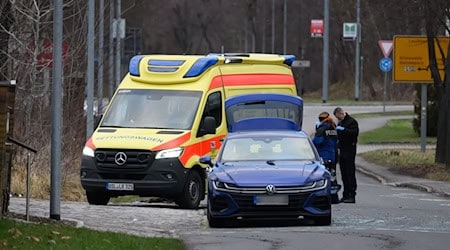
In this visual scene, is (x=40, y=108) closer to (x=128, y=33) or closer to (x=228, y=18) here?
(x=128, y=33)

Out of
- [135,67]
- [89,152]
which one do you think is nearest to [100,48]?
[135,67]

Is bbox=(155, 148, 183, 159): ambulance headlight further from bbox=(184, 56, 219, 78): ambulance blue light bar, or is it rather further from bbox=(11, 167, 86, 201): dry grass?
bbox=(11, 167, 86, 201): dry grass

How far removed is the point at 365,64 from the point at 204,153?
2491 inches

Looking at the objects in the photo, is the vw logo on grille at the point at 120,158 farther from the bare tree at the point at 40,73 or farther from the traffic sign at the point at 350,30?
the traffic sign at the point at 350,30

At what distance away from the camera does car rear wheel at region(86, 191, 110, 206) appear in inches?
779

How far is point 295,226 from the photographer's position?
16.4m

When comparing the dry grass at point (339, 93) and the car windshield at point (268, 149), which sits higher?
the car windshield at point (268, 149)

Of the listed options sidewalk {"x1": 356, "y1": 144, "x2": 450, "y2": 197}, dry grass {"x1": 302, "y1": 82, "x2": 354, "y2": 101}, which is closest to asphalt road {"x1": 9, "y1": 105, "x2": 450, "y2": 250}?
sidewalk {"x1": 356, "y1": 144, "x2": 450, "y2": 197}

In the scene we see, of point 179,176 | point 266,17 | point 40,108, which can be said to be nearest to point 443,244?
point 179,176

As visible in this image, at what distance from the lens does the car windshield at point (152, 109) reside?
20.2 m

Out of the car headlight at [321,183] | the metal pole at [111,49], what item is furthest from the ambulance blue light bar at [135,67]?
the metal pole at [111,49]

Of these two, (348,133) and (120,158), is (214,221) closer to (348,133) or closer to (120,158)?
(120,158)

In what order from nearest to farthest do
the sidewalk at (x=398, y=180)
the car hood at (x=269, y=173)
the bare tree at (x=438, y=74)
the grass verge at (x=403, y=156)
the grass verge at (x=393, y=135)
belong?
the car hood at (x=269, y=173), the sidewalk at (x=398, y=180), the grass verge at (x=403, y=156), the bare tree at (x=438, y=74), the grass verge at (x=393, y=135)

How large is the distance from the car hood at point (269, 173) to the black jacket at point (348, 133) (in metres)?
4.01
